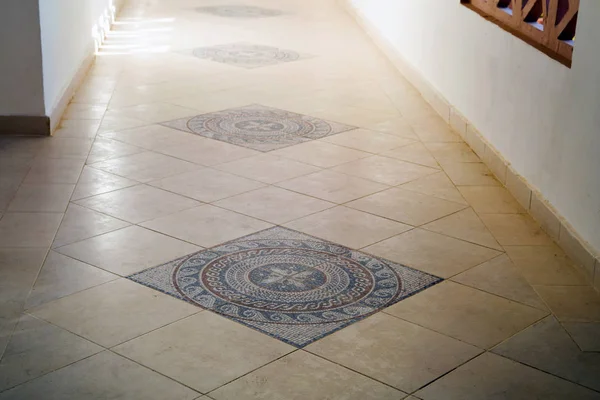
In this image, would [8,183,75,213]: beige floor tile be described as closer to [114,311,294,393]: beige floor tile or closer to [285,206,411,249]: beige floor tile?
[285,206,411,249]: beige floor tile

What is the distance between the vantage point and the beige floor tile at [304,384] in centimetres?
268

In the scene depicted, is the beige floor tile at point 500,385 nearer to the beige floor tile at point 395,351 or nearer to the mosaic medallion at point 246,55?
the beige floor tile at point 395,351

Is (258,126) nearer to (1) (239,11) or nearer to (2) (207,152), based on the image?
(2) (207,152)

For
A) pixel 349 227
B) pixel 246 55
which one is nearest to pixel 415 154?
pixel 349 227

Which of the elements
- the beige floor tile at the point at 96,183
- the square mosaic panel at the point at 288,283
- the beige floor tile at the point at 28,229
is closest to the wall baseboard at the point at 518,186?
the square mosaic panel at the point at 288,283

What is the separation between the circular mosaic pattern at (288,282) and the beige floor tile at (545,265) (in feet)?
2.01

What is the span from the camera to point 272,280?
354 centimetres

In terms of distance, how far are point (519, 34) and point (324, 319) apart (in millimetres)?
2526

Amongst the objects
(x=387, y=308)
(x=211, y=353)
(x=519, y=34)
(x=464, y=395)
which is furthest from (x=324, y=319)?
(x=519, y=34)

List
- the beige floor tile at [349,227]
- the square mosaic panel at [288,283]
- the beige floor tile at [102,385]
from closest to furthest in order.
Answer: the beige floor tile at [102,385]
the square mosaic panel at [288,283]
the beige floor tile at [349,227]

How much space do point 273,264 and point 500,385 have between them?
1.26 m

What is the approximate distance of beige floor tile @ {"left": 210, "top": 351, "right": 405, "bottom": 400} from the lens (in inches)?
106

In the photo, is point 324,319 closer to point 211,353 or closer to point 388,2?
point 211,353

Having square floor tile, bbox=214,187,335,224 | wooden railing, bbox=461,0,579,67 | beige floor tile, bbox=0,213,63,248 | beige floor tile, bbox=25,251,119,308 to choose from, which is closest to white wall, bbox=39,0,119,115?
beige floor tile, bbox=0,213,63,248
